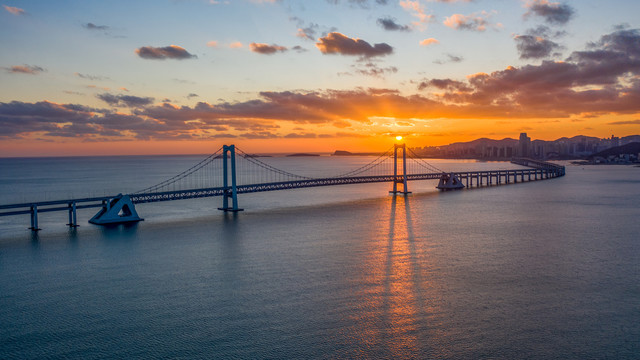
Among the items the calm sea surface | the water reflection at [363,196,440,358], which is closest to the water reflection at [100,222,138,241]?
the calm sea surface

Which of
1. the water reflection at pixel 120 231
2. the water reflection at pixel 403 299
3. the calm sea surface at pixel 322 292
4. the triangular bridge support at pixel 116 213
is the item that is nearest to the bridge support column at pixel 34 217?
the calm sea surface at pixel 322 292

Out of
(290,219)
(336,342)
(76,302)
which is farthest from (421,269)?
(290,219)

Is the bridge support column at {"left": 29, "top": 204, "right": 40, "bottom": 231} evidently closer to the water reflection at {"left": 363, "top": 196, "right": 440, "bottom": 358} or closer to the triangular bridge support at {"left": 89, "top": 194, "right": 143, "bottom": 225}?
the triangular bridge support at {"left": 89, "top": 194, "right": 143, "bottom": 225}

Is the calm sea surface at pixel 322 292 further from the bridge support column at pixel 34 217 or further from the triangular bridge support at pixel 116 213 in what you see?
the triangular bridge support at pixel 116 213

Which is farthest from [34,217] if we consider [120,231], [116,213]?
[120,231]

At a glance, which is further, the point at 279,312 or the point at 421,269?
the point at 421,269

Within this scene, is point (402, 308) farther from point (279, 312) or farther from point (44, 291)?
point (44, 291)
